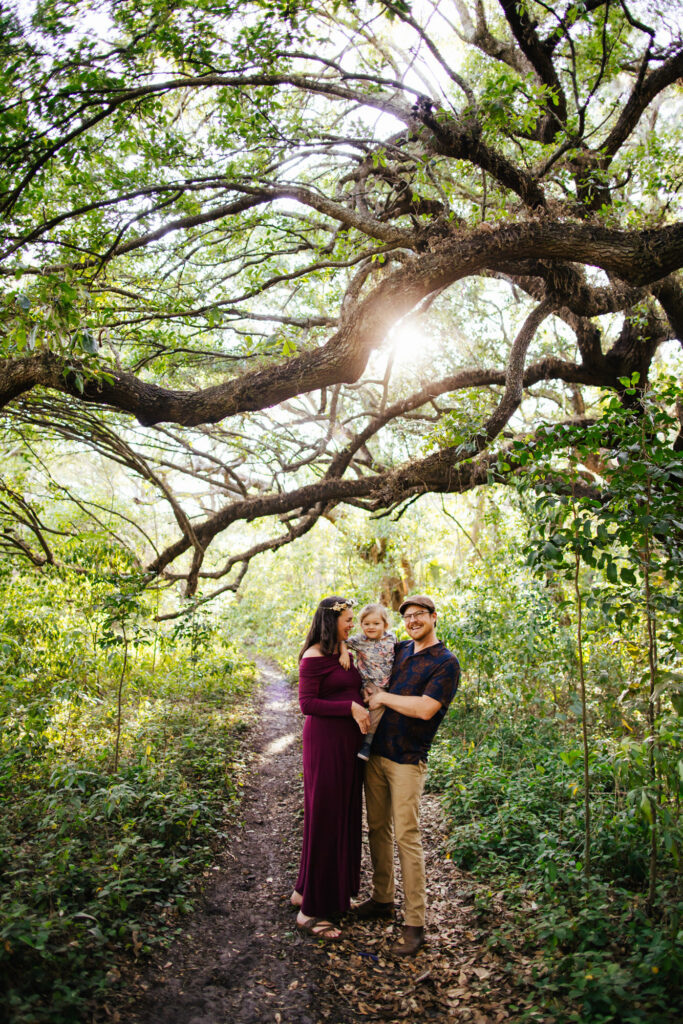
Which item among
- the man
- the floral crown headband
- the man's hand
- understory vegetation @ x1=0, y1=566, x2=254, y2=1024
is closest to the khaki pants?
the man

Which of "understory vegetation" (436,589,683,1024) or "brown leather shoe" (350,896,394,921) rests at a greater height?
"understory vegetation" (436,589,683,1024)

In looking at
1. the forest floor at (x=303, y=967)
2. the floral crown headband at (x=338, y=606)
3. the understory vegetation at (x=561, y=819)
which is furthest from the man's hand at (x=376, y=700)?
the forest floor at (x=303, y=967)

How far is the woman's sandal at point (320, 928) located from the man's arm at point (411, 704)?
4.44 ft

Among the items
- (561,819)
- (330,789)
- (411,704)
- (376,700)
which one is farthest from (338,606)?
(561,819)

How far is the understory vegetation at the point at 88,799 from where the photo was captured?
2799mm

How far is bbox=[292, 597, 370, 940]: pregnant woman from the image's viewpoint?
377 cm

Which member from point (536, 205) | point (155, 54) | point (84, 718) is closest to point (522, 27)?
point (536, 205)

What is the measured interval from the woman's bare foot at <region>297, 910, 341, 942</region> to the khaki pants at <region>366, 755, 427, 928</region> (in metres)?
0.37

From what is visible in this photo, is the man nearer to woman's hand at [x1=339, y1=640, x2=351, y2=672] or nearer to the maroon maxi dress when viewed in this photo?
the maroon maxi dress

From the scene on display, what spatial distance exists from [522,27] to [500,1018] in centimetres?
689

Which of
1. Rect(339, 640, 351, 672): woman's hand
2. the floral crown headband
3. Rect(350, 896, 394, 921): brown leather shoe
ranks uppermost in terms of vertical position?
the floral crown headband

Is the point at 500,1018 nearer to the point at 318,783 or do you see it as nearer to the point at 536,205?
the point at 318,783

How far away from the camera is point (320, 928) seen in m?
3.65

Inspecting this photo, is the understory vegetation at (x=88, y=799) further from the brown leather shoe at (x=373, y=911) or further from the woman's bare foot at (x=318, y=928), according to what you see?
the brown leather shoe at (x=373, y=911)
